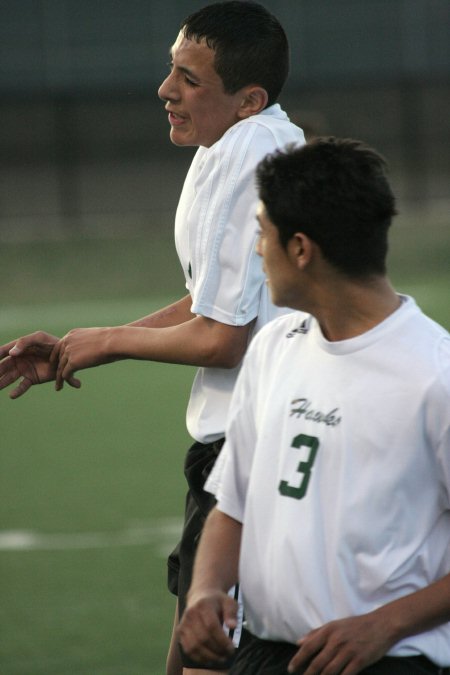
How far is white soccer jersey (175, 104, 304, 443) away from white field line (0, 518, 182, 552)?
12.5 feet

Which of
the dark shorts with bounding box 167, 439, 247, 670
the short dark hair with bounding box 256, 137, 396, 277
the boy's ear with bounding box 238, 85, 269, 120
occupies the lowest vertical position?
the dark shorts with bounding box 167, 439, 247, 670

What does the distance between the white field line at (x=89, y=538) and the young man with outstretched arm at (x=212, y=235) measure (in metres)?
3.39

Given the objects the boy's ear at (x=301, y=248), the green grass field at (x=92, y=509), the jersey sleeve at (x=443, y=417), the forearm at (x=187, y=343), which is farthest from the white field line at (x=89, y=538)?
the jersey sleeve at (x=443, y=417)

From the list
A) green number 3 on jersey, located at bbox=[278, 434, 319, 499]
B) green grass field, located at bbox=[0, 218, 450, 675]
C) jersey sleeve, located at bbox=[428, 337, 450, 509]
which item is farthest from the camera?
green grass field, located at bbox=[0, 218, 450, 675]

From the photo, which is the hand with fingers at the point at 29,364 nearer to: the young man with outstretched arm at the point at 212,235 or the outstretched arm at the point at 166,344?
the young man with outstretched arm at the point at 212,235

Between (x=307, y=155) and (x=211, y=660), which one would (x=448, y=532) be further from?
(x=307, y=155)

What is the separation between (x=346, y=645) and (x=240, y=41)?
6.23 feet

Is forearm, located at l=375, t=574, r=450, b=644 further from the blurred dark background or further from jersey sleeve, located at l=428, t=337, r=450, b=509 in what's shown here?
the blurred dark background

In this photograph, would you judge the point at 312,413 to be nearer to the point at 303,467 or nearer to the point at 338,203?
the point at 303,467

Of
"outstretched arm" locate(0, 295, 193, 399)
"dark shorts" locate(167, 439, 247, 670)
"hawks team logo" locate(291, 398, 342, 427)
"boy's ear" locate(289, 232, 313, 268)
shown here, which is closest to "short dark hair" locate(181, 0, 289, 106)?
"outstretched arm" locate(0, 295, 193, 399)

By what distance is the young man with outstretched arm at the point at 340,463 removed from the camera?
2.69m

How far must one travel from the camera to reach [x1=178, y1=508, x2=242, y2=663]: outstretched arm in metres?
2.69

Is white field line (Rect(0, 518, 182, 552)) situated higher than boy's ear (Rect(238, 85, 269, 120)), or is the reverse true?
boy's ear (Rect(238, 85, 269, 120))

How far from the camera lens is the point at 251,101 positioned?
4.01 meters
